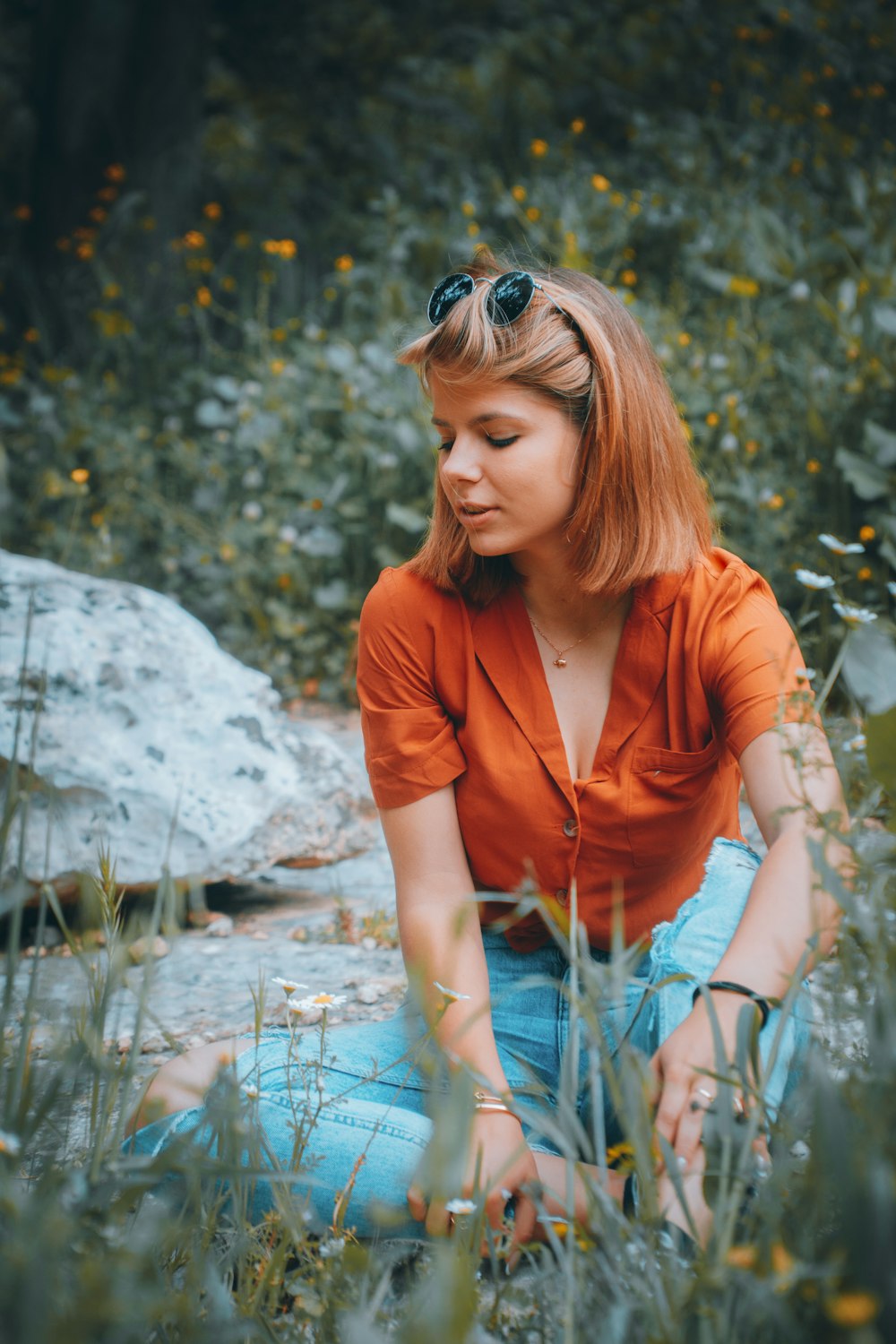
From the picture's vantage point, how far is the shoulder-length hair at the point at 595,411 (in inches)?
67.6

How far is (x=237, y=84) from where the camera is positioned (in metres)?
8.09

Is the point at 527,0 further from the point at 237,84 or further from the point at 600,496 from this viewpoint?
the point at 600,496

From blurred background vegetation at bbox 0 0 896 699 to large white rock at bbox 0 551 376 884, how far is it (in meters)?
0.98

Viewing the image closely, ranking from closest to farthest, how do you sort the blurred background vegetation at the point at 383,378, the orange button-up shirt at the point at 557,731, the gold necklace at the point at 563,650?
1. the blurred background vegetation at the point at 383,378
2. the orange button-up shirt at the point at 557,731
3. the gold necklace at the point at 563,650

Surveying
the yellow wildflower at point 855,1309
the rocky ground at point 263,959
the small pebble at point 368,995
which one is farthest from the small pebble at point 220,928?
the yellow wildflower at point 855,1309

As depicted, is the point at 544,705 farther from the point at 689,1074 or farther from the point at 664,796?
the point at 689,1074

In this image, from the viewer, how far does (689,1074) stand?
4.34 feet

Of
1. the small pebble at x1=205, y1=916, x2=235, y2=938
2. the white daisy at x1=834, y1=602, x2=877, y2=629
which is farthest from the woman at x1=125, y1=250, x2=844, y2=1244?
the small pebble at x1=205, y1=916, x2=235, y2=938

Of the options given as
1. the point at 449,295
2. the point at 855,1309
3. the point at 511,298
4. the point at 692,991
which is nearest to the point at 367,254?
the point at 449,295

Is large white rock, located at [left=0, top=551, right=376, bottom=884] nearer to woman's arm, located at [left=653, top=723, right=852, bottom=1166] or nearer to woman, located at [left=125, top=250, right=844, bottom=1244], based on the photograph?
woman, located at [left=125, top=250, right=844, bottom=1244]

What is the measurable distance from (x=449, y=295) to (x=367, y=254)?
16.9 ft

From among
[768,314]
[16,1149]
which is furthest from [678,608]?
[768,314]

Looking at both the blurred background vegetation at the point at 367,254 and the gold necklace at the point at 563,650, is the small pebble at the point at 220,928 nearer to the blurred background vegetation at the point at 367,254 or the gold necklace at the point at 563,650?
the gold necklace at the point at 563,650

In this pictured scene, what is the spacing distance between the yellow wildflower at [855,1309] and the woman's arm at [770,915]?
48 centimetres
